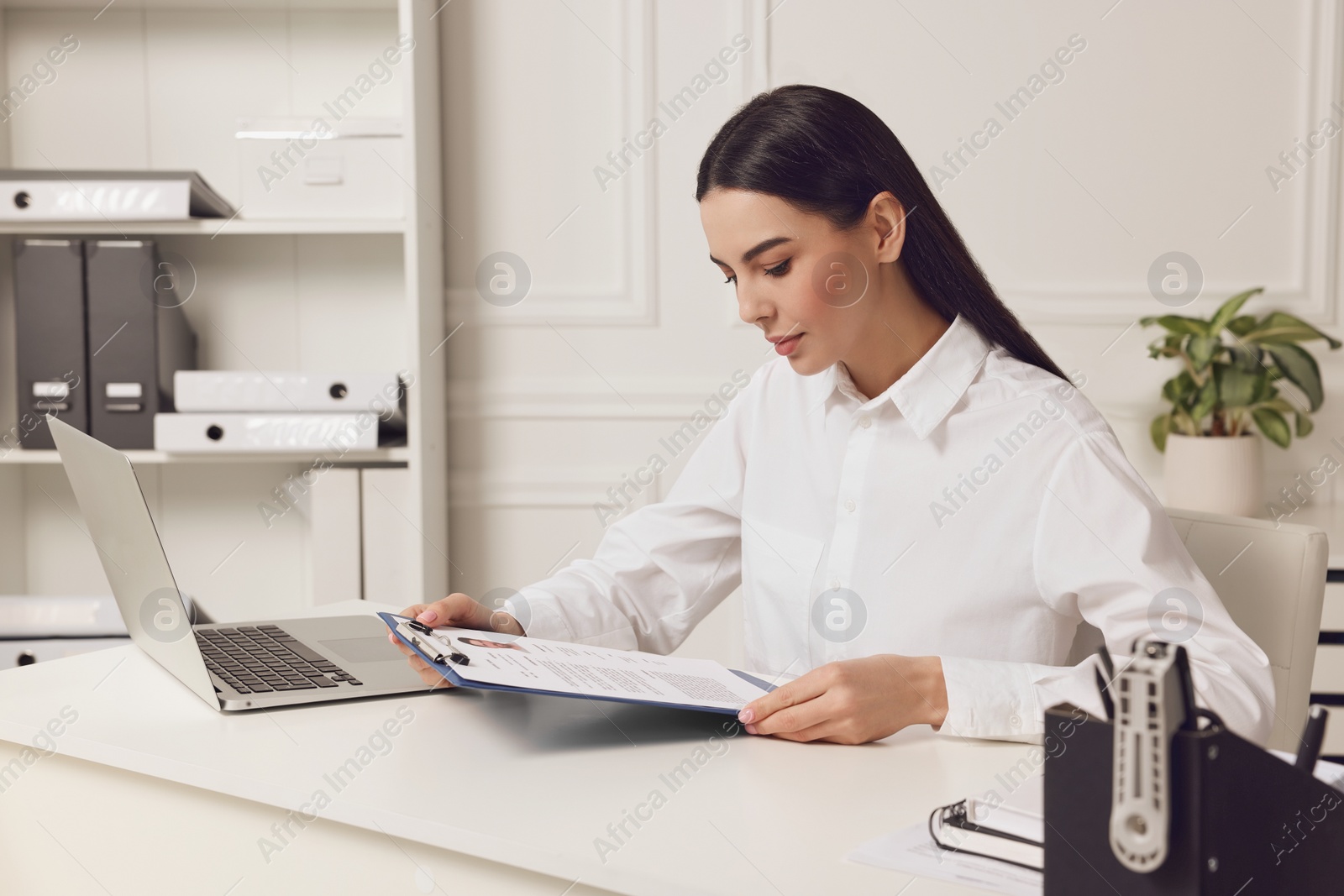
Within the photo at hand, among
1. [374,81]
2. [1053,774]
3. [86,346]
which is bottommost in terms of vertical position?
[1053,774]

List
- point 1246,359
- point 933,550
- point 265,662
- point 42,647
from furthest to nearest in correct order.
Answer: point 1246,359, point 42,647, point 933,550, point 265,662

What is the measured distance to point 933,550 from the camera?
123 centimetres

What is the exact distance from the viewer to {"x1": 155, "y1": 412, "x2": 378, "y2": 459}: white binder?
208cm

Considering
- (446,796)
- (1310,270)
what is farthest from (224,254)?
(1310,270)

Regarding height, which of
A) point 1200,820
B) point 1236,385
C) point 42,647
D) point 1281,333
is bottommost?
point 42,647

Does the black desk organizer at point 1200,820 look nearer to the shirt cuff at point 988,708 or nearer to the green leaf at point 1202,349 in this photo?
the shirt cuff at point 988,708

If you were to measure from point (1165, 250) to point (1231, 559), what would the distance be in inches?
52.9

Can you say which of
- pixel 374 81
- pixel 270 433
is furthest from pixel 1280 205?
pixel 270 433

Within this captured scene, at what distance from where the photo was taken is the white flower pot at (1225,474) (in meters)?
2.13

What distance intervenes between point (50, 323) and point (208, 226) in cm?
36

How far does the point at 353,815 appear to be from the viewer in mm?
770

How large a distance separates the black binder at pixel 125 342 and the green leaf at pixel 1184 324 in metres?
1.96

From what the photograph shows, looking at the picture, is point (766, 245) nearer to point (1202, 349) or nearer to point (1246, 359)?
point (1202, 349)

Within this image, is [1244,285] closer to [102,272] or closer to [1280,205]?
[1280,205]
